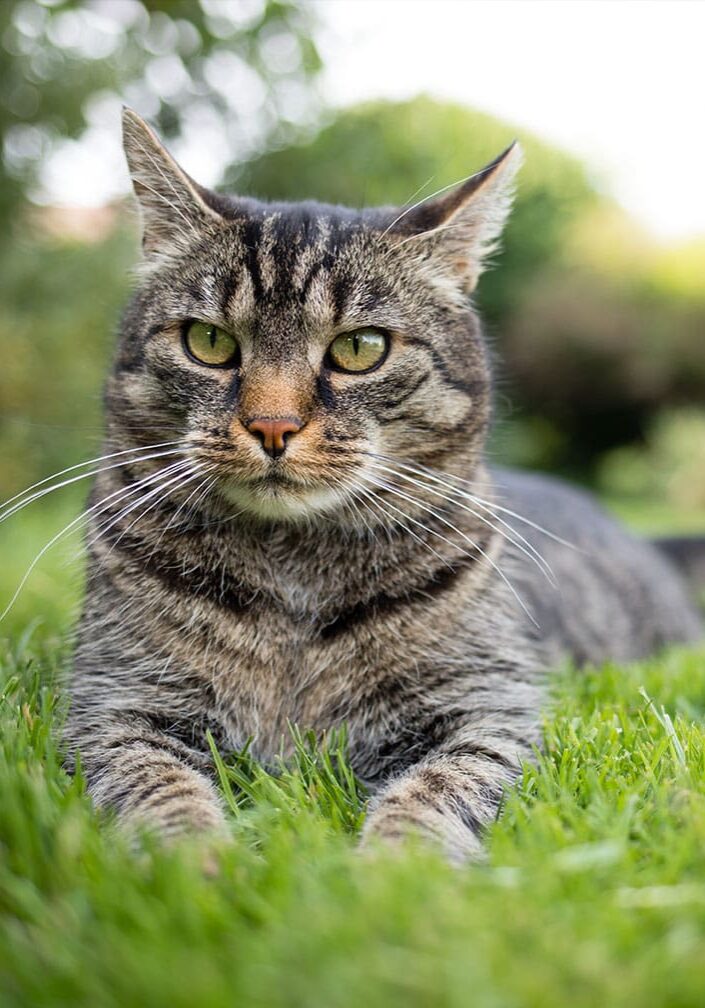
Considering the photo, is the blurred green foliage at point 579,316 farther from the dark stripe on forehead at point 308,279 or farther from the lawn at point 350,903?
the lawn at point 350,903

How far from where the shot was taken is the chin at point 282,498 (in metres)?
1.64

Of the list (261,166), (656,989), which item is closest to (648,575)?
(656,989)

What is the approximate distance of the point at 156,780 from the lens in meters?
1.45

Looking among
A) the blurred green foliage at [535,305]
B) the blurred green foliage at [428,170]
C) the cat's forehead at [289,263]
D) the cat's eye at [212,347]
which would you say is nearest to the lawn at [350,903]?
the cat's eye at [212,347]

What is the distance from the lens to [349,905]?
0.98 m

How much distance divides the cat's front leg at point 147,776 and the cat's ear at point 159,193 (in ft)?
3.38

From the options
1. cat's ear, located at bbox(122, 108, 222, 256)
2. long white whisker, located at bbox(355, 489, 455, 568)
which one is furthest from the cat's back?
cat's ear, located at bbox(122, 108, 222, 256)

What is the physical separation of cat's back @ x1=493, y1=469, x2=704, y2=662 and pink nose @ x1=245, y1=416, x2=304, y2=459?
0.84 metres

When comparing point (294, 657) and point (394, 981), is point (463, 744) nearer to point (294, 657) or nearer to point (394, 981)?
point (294, 657)

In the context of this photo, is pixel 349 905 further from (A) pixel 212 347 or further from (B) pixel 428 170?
(B) pixel 428 170

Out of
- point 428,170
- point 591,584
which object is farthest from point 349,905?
point 428,170

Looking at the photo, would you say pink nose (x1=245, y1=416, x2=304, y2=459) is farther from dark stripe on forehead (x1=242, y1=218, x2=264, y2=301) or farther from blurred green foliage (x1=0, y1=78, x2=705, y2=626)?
blurred green foliage (x1=0, y1=78, x2=705, y2=626)

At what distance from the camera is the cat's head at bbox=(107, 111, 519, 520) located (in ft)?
5.34

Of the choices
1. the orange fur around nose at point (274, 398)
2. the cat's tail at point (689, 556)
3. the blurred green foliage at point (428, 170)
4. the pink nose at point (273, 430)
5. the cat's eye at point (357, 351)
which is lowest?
the cat's tail at point (689, 556)
